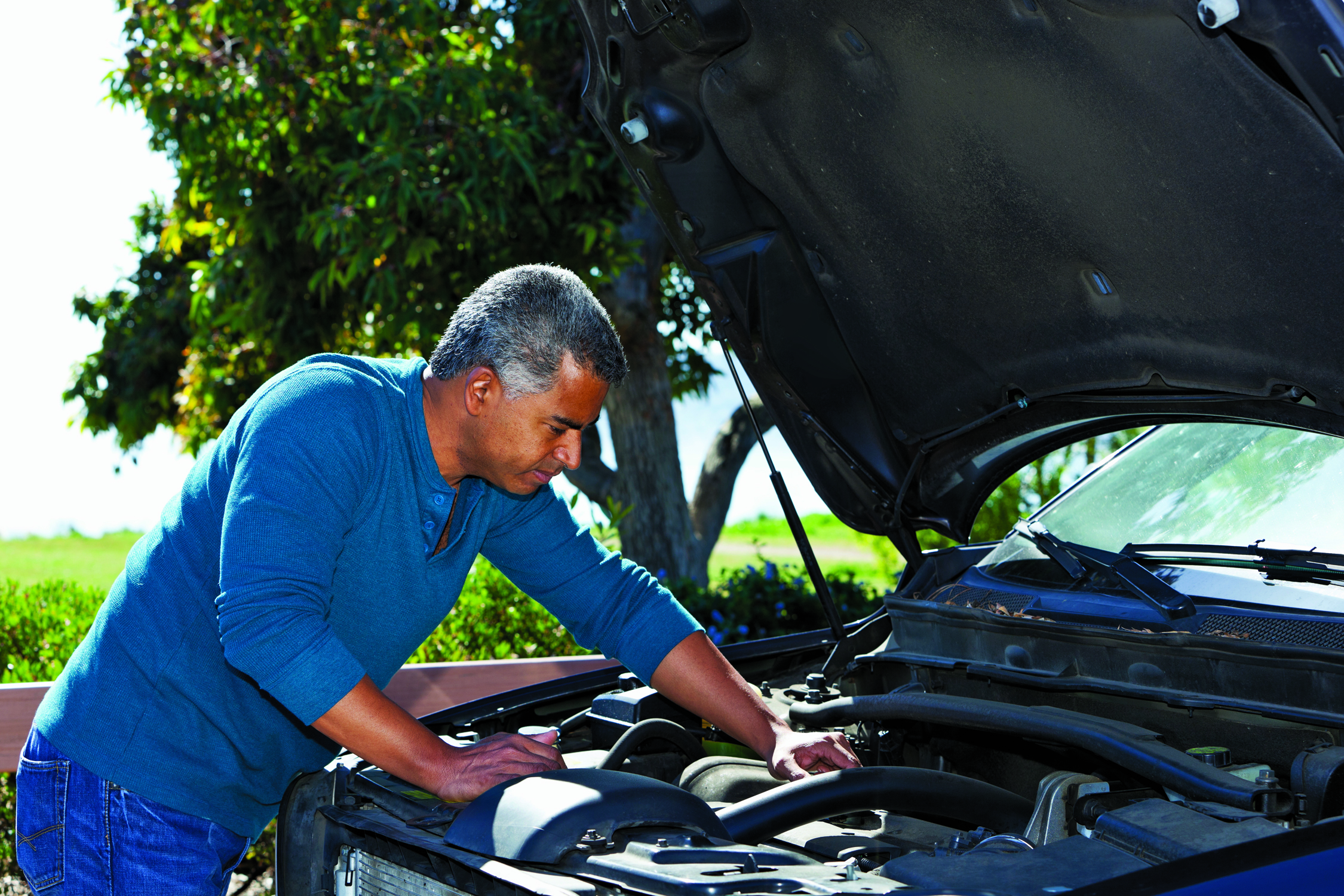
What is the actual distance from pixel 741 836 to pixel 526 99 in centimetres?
573

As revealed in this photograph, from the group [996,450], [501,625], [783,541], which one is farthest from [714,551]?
[996,450]

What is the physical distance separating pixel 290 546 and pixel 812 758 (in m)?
1.13

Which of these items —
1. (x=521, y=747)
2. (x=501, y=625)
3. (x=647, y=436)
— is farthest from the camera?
(x=647, y=436)

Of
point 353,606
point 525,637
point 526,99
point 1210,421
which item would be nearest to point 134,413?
point 526,99

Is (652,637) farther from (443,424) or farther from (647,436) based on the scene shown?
(647,436)

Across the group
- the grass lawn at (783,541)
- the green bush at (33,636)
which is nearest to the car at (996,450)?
the green bush at (33,636)

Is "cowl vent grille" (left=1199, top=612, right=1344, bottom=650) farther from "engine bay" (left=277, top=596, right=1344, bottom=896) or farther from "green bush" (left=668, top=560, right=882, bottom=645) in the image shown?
"green bush" (left=668, top=560, right=882, bottom=645)

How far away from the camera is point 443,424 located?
223 cm

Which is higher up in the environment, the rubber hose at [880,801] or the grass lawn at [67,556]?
the grass lawn at [67,556]

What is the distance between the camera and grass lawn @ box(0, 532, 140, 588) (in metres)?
14.6

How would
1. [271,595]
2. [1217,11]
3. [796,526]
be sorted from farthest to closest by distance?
1. [796,526]
2. [271,595]
3. [1217,11]

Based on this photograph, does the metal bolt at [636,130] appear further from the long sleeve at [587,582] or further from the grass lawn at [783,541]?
the grass lawn at [783,541]

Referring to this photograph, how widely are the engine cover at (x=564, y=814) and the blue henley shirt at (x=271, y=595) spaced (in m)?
0.32

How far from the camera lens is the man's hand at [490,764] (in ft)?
6.29
